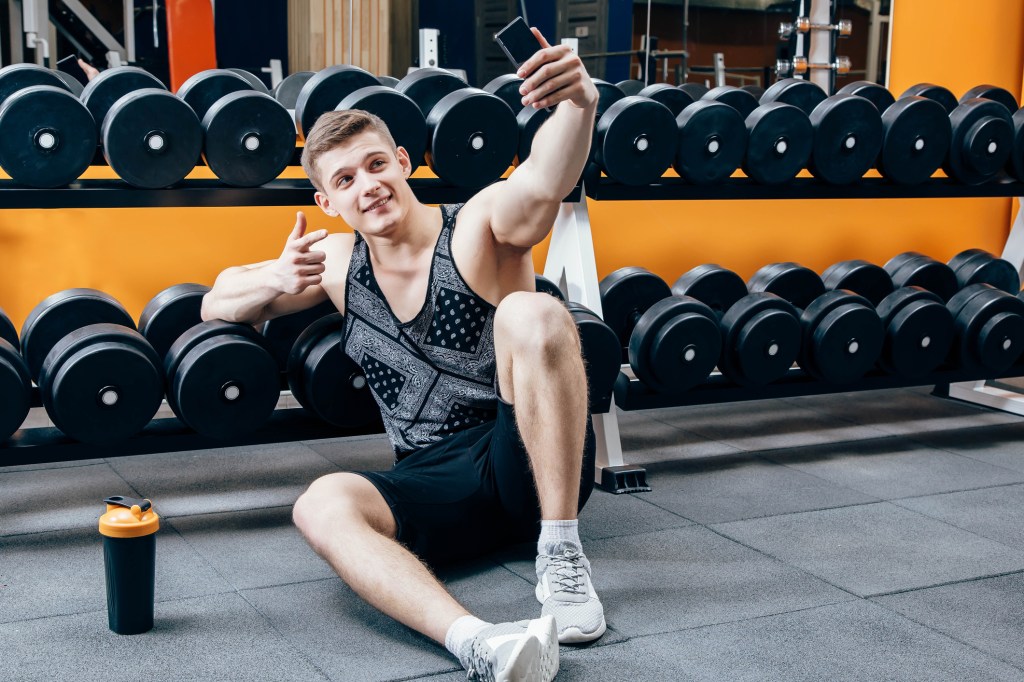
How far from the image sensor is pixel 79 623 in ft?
6.56

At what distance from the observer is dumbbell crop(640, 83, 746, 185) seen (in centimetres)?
303

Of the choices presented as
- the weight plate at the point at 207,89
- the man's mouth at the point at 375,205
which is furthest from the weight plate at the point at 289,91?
the man's mouth at the point at 375,205

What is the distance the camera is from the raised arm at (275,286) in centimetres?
225

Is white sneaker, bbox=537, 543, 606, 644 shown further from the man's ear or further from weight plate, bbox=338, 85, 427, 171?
weight plate, bbox=338, 85, 427, 171

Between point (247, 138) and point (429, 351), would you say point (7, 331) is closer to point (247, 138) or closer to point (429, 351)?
point (247, 138)

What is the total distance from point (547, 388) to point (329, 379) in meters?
0.78

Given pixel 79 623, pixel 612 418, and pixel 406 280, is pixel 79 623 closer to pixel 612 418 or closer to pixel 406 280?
pixel 406 280

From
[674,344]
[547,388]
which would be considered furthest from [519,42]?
[674,344]

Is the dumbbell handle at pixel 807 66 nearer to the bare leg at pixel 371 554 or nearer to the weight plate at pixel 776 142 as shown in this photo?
the weight plate at pixel 776 142

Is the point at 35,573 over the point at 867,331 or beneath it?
beneath

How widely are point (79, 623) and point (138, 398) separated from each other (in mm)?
598

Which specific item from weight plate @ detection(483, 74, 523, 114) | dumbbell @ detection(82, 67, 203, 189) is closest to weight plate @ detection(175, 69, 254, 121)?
dumbbell @ detection(82, 67, 203, 189)

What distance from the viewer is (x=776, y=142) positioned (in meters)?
3.13

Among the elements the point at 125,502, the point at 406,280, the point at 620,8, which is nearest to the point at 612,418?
the point at 406,280
